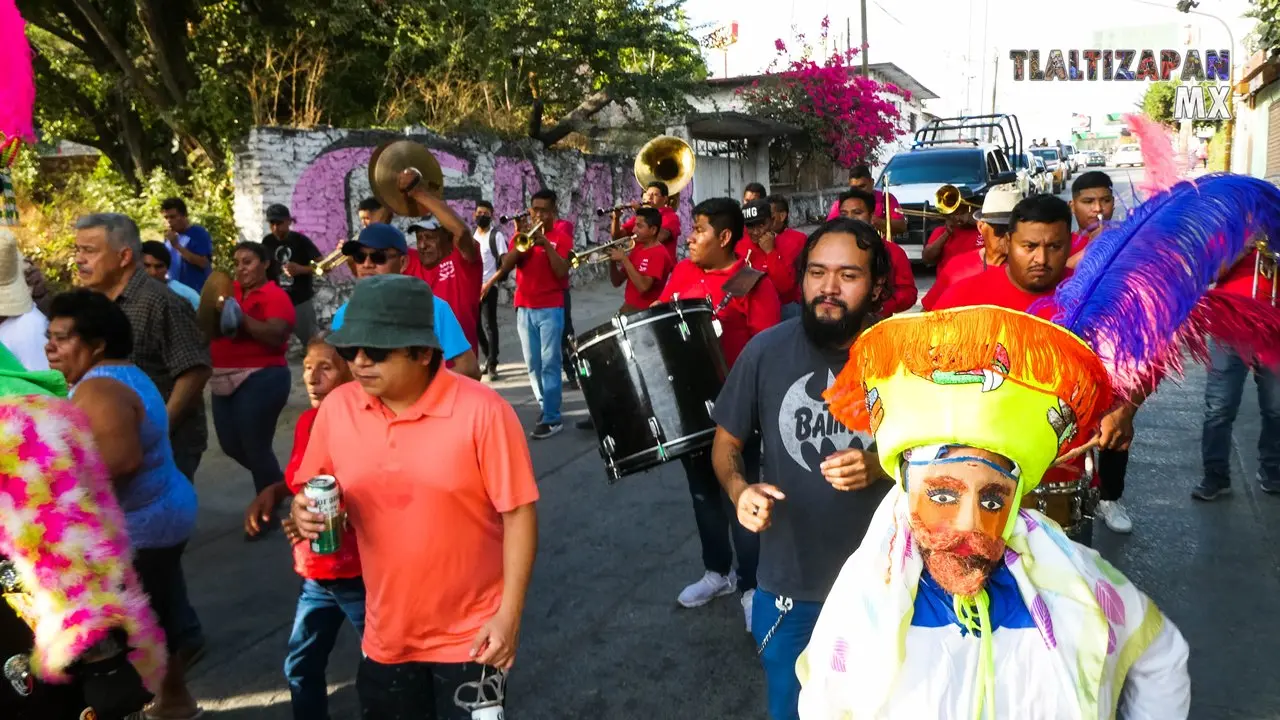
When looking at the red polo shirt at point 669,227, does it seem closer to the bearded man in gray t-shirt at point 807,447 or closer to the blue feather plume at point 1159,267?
the bearded man in gray t-shirt at point 807,447

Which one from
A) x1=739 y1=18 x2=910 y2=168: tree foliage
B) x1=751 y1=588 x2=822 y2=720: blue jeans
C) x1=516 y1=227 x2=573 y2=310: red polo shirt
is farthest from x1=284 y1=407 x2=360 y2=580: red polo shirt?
x1=739 y1=18 x2=910 y2=168: tree foliage

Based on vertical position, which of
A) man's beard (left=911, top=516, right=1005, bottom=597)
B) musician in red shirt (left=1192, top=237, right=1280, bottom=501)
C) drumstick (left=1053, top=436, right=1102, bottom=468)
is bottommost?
musician in red shirt (left=1192, top=237, right=1280, bottom=501)

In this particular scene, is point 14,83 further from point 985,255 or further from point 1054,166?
point 1054,166

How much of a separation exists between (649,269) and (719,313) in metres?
2.14

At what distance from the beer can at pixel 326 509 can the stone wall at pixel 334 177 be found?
324 inches

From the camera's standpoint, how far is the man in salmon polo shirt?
99.2 inches

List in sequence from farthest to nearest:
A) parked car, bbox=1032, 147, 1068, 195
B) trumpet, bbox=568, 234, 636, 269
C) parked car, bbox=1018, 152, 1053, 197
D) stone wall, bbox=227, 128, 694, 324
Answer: parked car, bbox=1032, 147, 1068, 195 < parked car, bbox=1018, 152, 1053, 197 < stone wall, bbox=227, 128, 694, 324 < trumpet, bbox=568, 234, 636, 269

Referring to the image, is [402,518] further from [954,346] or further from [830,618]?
[954,346]

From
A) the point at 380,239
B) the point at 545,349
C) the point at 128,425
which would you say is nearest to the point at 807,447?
the point at 128,425

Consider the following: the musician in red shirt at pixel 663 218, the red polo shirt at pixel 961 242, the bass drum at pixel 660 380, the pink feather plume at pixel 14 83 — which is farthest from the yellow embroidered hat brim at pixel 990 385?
the musician in red shirt at pixel 663 218

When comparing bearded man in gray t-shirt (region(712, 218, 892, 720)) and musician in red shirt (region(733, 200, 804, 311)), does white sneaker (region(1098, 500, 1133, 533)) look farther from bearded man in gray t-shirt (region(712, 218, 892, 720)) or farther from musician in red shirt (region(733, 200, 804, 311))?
bearded man in gray t-shirt (region(712, 218, 892, 720))

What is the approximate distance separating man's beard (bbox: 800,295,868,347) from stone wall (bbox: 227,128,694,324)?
8260 mm

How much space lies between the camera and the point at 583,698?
12.6 feet

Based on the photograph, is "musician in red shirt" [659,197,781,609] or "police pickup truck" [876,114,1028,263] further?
"police pickup truck" [876,114,1028,263]
